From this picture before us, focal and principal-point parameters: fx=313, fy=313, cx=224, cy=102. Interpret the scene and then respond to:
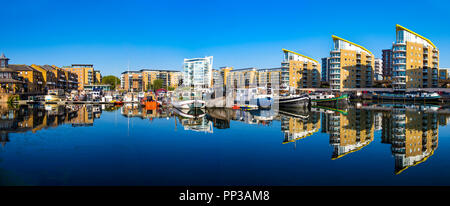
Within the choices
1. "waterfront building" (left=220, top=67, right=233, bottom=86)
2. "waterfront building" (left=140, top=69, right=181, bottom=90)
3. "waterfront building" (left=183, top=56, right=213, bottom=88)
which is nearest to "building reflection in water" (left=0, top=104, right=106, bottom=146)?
"waterfront building" (left=183, top=56, right=213, bottom=88)

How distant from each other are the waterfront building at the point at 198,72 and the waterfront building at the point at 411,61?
50.0 m

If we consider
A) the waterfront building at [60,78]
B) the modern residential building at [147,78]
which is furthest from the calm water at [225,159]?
the modern residential building at [147,78]

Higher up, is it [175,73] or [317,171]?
Answer: [175,73]

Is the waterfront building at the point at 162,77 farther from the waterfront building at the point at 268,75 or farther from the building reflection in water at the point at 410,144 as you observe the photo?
the building reflection in water at the point at 410,144

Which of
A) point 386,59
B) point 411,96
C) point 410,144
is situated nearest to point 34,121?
point 410,144

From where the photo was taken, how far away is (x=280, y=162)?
42.7 feet

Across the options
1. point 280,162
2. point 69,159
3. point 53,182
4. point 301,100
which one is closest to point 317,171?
point 280,162

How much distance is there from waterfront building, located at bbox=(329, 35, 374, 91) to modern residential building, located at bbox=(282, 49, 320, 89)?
16.4 m

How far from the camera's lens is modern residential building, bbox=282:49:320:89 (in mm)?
109500

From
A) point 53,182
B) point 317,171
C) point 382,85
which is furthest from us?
point 382,85

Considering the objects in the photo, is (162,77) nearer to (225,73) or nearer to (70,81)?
(225,73)
